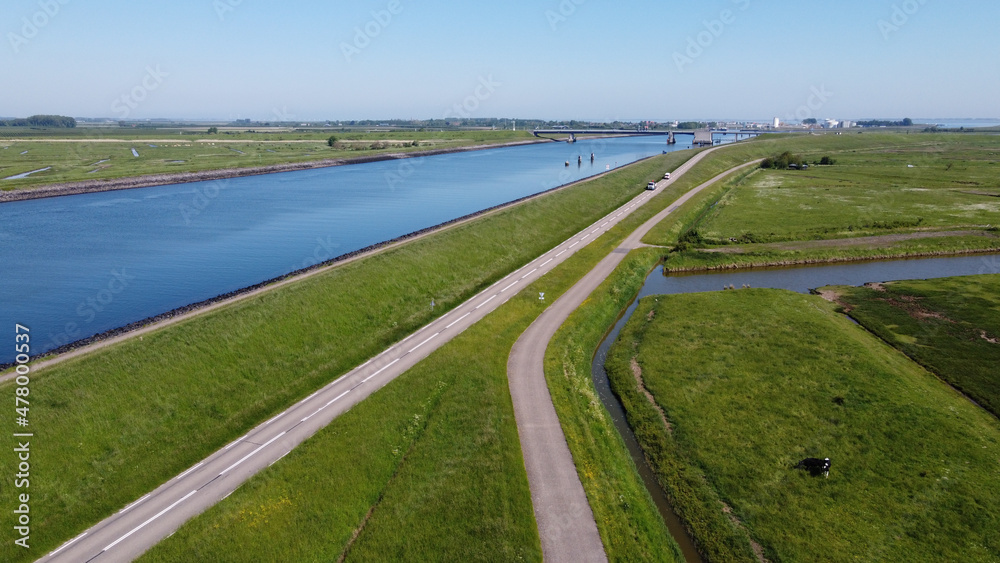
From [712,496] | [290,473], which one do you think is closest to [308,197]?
[290,473]

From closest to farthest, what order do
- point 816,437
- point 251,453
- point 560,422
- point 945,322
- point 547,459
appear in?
point 547,459 < point 251,453 < point 816,437 < point 560,422 < point 945,322

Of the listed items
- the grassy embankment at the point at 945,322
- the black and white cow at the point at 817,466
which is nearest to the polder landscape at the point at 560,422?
the grassy embankment at the point at 945,322

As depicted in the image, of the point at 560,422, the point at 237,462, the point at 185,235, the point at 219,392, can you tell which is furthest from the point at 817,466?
the point at 185,235

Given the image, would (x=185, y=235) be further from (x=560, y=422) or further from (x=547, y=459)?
(x=547, y=459)

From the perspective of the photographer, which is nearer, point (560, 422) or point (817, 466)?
point (817, 466)

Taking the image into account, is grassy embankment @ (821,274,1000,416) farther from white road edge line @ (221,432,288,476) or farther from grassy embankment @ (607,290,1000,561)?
white road edge line @ (221,432,288,476)

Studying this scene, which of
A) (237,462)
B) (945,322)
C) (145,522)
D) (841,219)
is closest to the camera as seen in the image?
(145,522)

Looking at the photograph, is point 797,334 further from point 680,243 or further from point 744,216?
point 744,216
